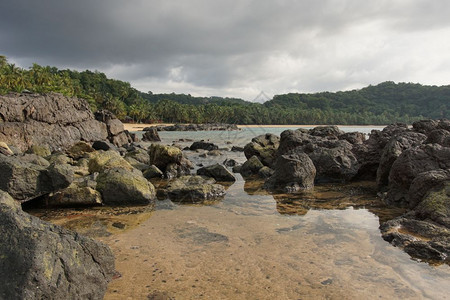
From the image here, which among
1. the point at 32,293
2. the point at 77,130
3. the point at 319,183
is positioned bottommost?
the point at 319,183

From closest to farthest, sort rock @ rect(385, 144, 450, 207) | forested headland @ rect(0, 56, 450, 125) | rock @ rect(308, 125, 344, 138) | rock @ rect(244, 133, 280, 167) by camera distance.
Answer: rock @ rect(385, 144, 450, 207), rock @ rect(244, 133, 280, 167), rock @ rect(308, 125, 344, 138), forested headland @ rect(0, 56, 450, 125)

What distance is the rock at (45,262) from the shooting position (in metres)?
3.95

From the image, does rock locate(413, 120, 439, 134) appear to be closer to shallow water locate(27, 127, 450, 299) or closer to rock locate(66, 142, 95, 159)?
shallow water locate(27, 127, 450, 299)

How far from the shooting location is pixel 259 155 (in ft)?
75.5

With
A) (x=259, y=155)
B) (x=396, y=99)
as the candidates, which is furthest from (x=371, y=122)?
(x=259, y=155)

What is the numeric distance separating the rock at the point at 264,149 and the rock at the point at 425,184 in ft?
40.2

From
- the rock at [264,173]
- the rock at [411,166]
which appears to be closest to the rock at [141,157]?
the rock at [264,173]

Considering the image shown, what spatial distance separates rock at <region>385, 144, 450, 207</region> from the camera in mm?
11462

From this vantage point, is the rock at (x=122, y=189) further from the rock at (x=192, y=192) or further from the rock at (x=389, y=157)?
the rock at (x=389, y=157)

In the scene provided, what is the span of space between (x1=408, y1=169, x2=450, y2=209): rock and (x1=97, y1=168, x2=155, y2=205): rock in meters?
8.86

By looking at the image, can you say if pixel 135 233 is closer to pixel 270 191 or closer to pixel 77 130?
pixel 270 191

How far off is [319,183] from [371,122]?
16584cm

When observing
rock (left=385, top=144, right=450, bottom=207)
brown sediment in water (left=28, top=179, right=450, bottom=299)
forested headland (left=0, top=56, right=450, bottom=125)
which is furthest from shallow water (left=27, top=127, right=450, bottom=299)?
forested headland (left=0, top=56, right=450, bottom=125)

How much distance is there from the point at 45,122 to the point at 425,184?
93.1 ft
